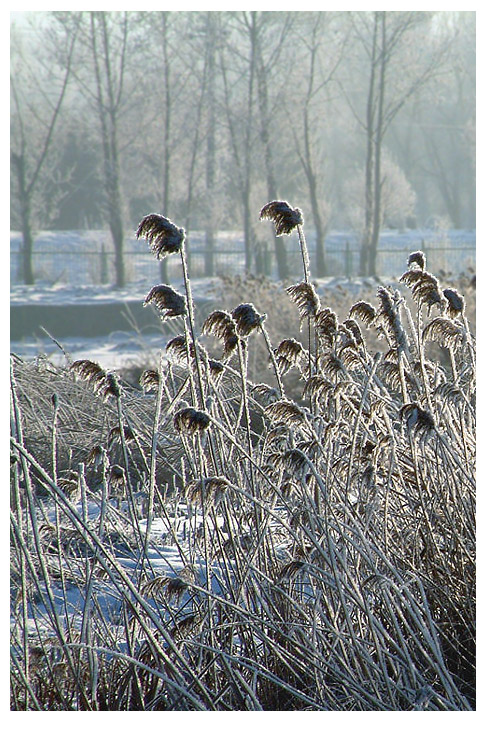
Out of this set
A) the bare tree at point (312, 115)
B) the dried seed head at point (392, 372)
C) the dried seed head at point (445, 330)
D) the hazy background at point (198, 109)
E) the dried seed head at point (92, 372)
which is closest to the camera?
the dried seed head at point (92, 372)

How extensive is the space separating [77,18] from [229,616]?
13.7m

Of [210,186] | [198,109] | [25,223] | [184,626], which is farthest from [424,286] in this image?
[210,186]

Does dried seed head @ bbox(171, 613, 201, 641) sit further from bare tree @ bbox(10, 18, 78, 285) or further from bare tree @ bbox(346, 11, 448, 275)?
bare tree @ bbox(346, 11, 448, 275)

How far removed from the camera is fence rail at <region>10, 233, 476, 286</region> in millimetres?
17594

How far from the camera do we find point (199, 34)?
1561 centimetres

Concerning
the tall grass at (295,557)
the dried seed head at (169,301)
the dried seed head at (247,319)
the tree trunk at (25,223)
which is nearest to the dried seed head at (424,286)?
the tall grass at (295,557)

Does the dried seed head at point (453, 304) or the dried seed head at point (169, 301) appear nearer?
the dried seed head at point (169, 301)

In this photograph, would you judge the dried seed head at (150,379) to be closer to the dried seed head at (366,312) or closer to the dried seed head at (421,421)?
the dried seed head at (366,312)

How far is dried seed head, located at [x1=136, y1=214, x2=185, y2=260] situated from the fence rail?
13.8m

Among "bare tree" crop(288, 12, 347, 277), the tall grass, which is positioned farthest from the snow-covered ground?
the tall grass

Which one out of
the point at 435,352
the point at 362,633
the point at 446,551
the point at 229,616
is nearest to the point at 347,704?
the point at 362,633

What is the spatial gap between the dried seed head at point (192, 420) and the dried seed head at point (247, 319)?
0.76ft

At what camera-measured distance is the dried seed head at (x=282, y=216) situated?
163 cm

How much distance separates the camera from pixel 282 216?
64.5 inches
